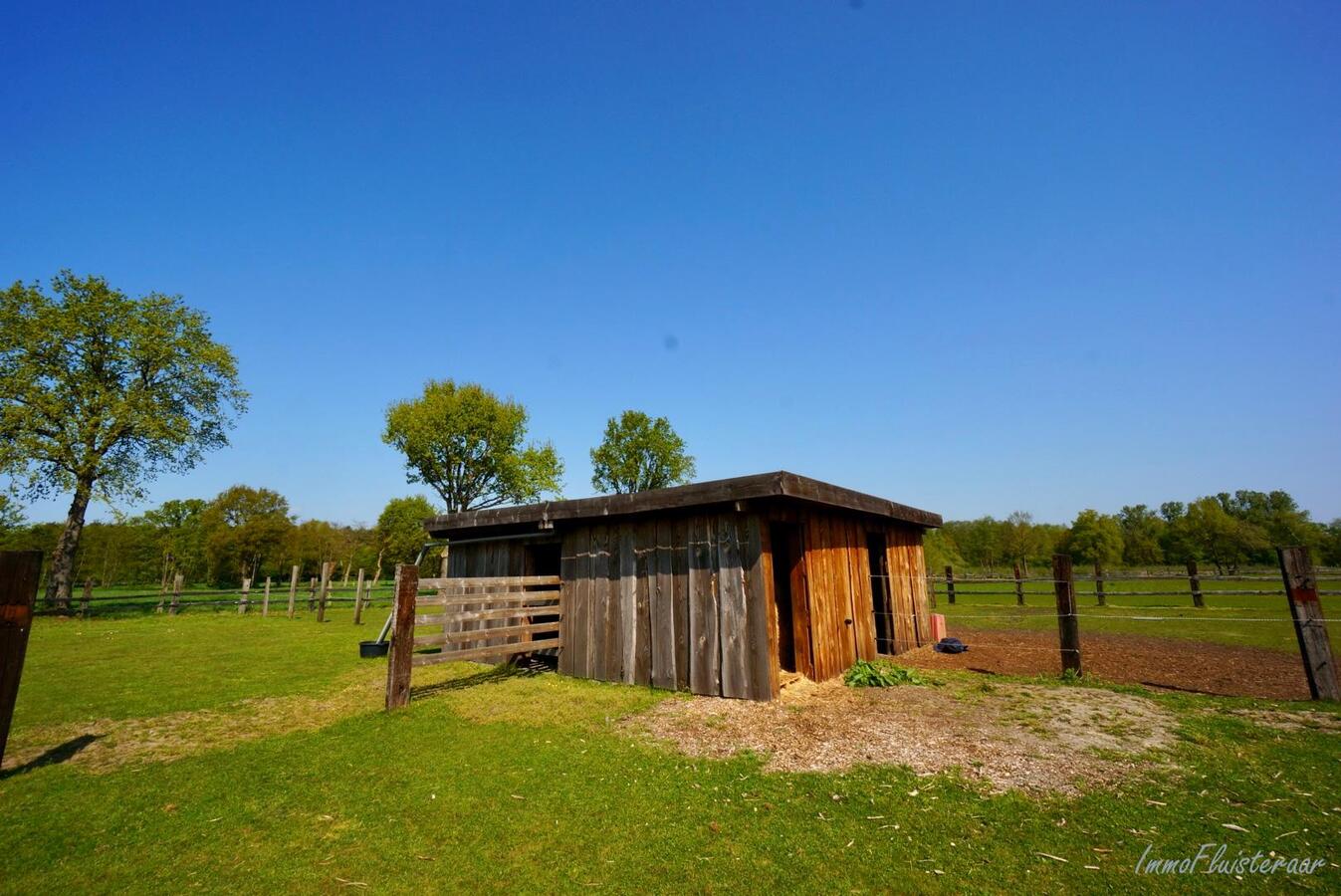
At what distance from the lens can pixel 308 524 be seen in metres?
54.1

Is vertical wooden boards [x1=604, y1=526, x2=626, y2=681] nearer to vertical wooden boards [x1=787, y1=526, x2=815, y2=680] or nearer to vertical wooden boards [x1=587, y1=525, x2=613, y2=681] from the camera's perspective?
vertical wooden boards [x1=587, y1=525, x2=613, y2=681]

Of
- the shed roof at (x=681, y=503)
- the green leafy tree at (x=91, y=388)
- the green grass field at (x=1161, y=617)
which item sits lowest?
the green grass field at (x=1161, y=617)

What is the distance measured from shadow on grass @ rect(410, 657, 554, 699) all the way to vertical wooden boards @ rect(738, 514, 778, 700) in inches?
175

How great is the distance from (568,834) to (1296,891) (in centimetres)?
453

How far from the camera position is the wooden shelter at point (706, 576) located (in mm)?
7961

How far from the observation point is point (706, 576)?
8.39 meters

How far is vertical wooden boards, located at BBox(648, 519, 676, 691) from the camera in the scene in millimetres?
8633

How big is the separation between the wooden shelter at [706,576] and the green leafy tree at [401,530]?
39.1 metres

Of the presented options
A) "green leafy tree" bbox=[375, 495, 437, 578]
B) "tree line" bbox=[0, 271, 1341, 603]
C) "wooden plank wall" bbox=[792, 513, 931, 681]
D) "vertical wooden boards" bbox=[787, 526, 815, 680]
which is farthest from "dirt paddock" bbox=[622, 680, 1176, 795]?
"green leafy tree" bbox=[375, 495, 437, 578]

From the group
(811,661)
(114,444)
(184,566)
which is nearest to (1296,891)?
(811,661)

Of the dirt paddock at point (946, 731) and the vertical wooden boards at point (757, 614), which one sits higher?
the vertical wooden boards at point (757, 614)

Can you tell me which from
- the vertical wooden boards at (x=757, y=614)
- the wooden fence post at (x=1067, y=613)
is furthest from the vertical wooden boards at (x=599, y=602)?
the wooden fence post at (x=1067, y=613)

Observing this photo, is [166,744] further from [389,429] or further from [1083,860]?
[389,429]

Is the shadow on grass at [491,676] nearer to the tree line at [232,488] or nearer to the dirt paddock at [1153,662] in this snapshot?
the dirt paddock at [1153,662]
